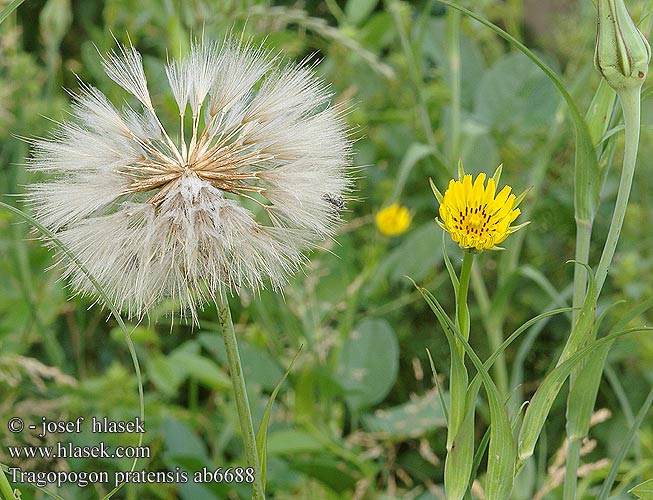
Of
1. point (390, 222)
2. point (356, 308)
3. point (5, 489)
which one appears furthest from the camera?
point (356, 308)

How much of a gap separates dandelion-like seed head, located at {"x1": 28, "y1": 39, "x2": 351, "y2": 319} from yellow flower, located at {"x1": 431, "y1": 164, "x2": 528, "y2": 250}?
0.26ft

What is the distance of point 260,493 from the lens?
0.56m

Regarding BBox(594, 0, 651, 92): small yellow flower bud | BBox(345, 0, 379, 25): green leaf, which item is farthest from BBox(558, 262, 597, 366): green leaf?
BBox(345, 0, 379, 25): green leaf

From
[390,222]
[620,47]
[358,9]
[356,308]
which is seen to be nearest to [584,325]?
[620,47]

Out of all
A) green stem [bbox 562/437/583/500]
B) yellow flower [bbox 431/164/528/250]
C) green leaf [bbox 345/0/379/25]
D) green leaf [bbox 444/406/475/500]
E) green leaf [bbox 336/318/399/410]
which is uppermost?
green leaf [bbox 345/0/379/25]

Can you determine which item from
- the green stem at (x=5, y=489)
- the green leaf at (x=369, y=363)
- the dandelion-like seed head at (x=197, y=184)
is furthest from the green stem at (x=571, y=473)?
the green leaf at (x=369, y=363)

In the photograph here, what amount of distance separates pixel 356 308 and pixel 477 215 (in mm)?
858

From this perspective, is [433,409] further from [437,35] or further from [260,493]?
[437,35]

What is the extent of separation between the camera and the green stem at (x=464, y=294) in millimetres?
521

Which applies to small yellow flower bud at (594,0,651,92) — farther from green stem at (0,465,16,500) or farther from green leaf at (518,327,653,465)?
green stem at (0,465,16,500)

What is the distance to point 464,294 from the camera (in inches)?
21.1

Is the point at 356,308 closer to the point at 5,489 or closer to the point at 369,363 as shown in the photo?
the point at 369,363

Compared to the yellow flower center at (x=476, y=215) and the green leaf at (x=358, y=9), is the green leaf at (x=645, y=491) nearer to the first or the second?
the yellow flower center at (x=476, y=215)

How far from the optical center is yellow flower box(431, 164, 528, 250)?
0.53m
